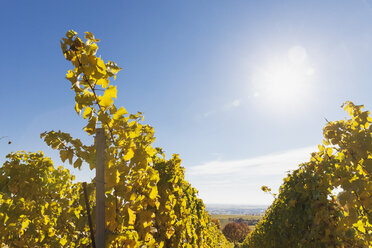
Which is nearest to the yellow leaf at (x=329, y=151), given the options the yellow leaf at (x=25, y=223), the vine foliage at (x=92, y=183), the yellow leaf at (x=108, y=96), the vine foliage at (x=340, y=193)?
the vine foliage at (x=340, y=193)

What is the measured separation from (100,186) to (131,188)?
17.7 inches

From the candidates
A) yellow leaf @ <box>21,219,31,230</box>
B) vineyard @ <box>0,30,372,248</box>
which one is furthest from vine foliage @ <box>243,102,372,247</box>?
yellow leaf @ <box>21,219,31,230</box>

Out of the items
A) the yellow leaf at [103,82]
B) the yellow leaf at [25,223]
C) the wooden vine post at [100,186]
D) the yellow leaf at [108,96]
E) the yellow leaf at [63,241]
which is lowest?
the yellow leaf at [63,241]

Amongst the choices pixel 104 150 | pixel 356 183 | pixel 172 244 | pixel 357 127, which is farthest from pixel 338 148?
pixel 172 244

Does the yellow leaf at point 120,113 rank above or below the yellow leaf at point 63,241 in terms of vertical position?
above

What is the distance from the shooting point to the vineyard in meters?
1.72

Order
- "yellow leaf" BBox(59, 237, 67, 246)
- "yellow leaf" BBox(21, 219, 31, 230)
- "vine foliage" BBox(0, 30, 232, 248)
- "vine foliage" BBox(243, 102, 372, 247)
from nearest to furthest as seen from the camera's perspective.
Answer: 1. "vine foliage" BBox(0, 30, 232, 248)
2. "vine foliage" BBox(243, 102, 372, 247)
3. "yellow leaf" BBox(59, 237, 67, 246)
4. "yellow leaf" BBox(21, 219, 31, 230)

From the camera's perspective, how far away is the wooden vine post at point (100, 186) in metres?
1.65

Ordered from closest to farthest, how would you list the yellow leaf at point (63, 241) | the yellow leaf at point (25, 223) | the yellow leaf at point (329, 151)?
1. the yellow leaf at point (329, 151)
2. the yellow leaf at point (63, 241)
3. the yellow leaf at point (25, 223)

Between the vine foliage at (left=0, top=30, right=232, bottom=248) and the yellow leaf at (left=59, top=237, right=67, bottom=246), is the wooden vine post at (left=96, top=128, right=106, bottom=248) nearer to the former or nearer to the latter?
the vine foliage at (left=0, top=30, right=232, bottom=248)

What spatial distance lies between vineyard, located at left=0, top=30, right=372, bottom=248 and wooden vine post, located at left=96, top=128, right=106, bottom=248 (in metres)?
0.07

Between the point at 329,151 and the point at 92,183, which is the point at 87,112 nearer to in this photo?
the point at 92,183

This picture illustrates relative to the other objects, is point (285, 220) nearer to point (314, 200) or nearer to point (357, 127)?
point (314, 200)

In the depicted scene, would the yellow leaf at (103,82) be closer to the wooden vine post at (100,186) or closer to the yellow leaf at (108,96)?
the yellow leaf at (108,96)
